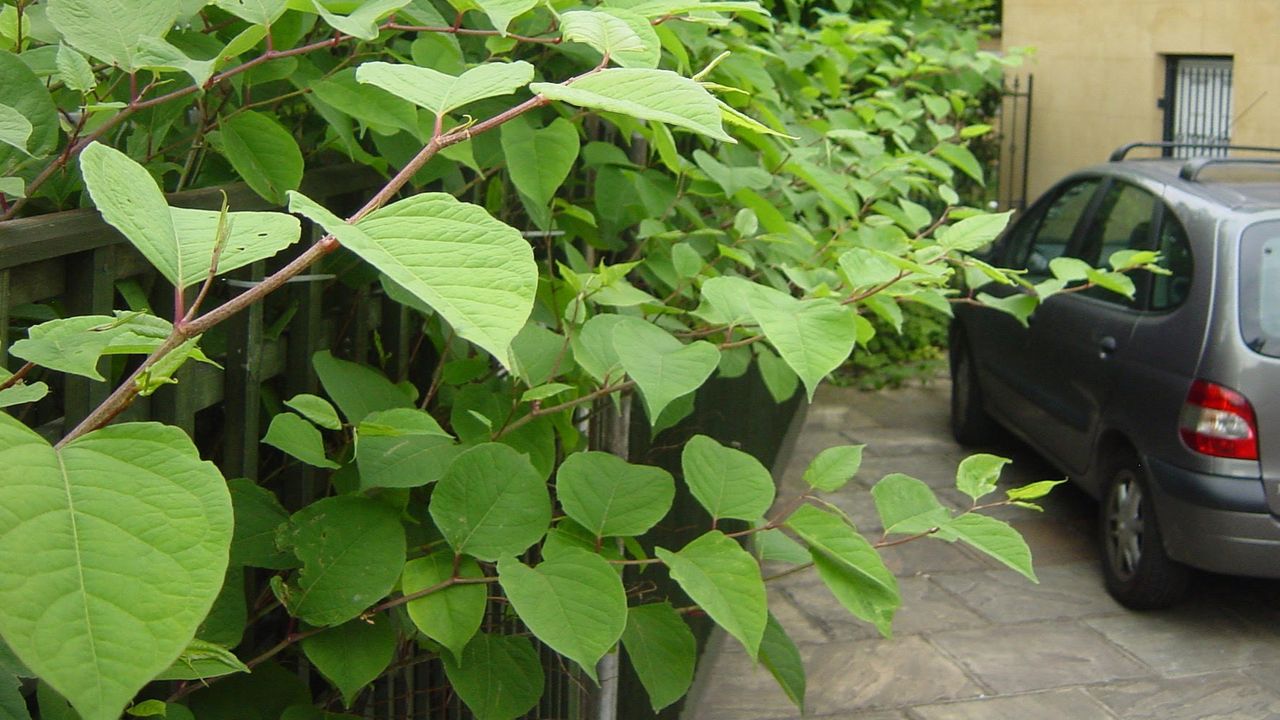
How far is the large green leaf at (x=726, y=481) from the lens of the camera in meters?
1.60

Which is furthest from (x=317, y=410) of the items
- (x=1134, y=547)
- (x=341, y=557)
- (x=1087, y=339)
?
(x=1087, y=339)

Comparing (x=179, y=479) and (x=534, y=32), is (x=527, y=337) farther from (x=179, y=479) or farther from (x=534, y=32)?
(x=179, y=479)

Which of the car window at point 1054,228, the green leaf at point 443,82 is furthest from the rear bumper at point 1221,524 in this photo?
the green leaf at point 443,82

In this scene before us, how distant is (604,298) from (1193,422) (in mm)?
3927

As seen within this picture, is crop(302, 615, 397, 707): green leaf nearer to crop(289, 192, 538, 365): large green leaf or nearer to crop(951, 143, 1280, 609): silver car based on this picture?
crop(289, 192, 538, 365): large green leaf

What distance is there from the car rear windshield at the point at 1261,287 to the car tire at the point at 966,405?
2.82 m

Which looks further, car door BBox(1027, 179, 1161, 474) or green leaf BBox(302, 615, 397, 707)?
car door BBox(1027, 179, 1161, 474)

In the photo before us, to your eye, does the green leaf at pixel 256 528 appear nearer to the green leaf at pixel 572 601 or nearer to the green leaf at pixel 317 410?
the green leaf at pixel 317 410

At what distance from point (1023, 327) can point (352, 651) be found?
6.08m

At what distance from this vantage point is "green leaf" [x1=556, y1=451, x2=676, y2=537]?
153cm

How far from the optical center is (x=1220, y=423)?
5094mm

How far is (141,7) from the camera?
1193 mm

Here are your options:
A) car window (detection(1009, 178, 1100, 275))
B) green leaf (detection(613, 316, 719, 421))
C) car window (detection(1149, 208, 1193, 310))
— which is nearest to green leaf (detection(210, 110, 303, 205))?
green leaf (detection(613, 316, 719, 421))

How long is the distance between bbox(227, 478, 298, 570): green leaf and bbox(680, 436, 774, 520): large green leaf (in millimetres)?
449
